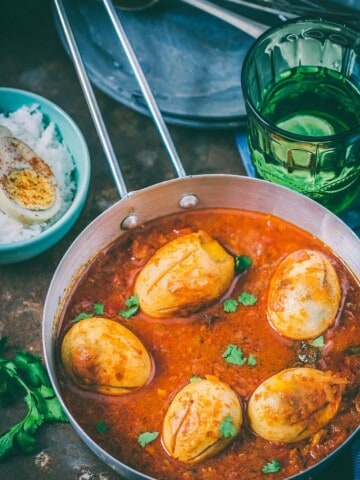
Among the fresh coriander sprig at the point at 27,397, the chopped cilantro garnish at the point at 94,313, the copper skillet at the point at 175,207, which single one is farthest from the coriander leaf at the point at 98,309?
the fresh coriander sprig at the point at 27,397

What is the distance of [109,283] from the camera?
96.4 inches

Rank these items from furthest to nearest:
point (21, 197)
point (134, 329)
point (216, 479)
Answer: point (21, 197)
point (134, 329)
point (216, 479)

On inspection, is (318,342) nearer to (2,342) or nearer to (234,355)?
(234,355)

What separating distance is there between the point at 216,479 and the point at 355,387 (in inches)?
19.2

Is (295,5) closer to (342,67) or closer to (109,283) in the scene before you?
(342,67)

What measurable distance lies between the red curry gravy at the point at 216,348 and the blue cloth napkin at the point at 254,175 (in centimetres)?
27

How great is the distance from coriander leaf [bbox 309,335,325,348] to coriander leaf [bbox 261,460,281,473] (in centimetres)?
37

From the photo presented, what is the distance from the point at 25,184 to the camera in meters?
2.61

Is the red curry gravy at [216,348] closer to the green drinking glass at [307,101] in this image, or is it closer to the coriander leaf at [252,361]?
the coriander leaf at [252,361]

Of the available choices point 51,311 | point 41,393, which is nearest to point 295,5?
point 51,311

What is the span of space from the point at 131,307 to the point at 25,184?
587 millimetres

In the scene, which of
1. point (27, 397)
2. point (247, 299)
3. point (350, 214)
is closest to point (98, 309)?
point (27, 397)

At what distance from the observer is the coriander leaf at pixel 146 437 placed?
7.23 ft

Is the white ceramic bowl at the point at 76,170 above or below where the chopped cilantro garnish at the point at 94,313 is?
above
